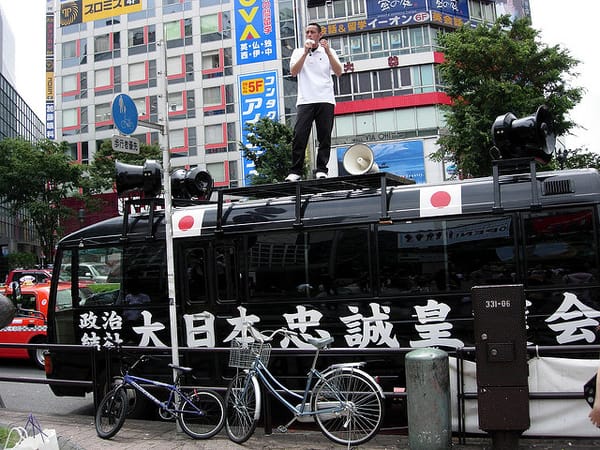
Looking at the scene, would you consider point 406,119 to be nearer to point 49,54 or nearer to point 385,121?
point 385,121

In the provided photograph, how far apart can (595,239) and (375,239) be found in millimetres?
2222

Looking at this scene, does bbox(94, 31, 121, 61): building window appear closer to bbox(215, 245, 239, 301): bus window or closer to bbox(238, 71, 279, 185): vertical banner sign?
bbox(238, 71, 279, 185): vertical banner sign

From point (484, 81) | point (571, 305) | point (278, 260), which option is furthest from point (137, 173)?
point (484, 81)

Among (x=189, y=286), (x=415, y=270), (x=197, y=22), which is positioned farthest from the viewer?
(x=197, y=22)

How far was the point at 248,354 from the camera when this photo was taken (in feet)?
19.6

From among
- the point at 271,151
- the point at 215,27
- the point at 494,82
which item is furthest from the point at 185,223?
the point at 215,27

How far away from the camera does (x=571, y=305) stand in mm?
5793

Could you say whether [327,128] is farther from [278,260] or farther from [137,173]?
[137,173]

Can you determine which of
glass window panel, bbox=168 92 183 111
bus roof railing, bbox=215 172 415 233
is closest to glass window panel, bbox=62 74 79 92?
glass window panel, bbox=168 92 183 111

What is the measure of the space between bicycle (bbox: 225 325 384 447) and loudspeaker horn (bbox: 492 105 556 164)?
3050mm

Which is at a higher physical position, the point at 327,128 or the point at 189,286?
the point at 327,128

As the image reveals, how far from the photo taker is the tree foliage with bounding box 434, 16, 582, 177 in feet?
61.7

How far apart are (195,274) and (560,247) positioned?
4.21 meters

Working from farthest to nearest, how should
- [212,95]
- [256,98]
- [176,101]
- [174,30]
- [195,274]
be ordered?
1. [174,30]
2. [176,101]
3. [212,95]
4. [256,98]
5. [195,274]
